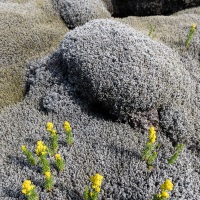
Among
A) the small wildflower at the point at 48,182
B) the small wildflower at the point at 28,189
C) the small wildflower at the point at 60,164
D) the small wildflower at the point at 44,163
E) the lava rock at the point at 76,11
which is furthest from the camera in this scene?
the lava rock at the point at 76,11

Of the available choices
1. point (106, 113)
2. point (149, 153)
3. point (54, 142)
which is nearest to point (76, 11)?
point (106, 113)

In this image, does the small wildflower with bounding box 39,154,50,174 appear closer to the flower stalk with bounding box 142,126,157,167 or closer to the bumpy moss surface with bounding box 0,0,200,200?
the bumpy moss surface with bounding box 0,0,200,200

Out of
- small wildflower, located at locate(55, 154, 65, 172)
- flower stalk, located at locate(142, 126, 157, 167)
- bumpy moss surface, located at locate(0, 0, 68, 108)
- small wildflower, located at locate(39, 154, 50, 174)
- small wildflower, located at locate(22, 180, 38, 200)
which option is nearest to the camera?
small wildflower, located at locate(22, 180, 38, 200)

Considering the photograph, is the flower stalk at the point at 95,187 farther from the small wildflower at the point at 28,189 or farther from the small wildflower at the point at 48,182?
the small wildflower at the point at 28,189

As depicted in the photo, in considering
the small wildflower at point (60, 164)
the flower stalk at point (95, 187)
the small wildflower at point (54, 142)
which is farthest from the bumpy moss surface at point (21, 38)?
the flower stalk at point (95, 187)

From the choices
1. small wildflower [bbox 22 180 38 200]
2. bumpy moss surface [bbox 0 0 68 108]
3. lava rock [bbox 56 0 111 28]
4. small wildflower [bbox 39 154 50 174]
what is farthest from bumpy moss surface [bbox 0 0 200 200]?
lava rock [bbox 56 0 111 28]

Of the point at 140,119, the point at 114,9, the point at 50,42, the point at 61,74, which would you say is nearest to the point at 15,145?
the point at 61,74

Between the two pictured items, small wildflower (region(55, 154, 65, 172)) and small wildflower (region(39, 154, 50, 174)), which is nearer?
small wildflower (region(39, 154, 50, 174))

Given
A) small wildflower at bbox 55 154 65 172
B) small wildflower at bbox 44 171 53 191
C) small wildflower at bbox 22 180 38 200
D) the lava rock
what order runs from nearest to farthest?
small wildflower at bbox 22 180 38 200
small wildflower at bbox 44 171 53 191
small wildflower at bbox 55 154 65 172
the lava rock

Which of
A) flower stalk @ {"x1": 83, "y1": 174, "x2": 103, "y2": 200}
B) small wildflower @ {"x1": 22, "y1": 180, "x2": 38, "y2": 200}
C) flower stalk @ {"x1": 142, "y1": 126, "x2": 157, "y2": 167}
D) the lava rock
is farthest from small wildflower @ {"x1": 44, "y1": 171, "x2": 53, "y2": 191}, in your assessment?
the lava rock

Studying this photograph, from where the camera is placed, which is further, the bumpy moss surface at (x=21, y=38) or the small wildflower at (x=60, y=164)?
the bumpy moss surface at (x=21, y=38)

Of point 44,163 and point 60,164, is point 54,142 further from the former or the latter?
point 44,163

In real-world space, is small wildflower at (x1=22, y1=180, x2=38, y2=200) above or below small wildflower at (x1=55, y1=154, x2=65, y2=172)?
above

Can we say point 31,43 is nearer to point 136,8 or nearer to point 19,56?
point 19,56
